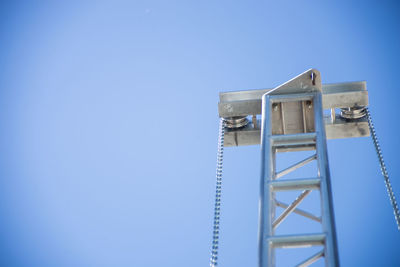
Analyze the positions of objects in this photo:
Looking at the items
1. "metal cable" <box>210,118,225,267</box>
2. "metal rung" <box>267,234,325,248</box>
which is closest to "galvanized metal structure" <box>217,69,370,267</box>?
"metal rung" <box>267,234,325,248</box>

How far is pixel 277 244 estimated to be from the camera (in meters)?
4.03

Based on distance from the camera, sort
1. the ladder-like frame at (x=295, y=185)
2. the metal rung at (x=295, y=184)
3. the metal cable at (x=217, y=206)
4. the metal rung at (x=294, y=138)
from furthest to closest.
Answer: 1. the metal rung at (x=294, y=138)
2. the metal rung at (x=295, y=184)
3. the metal cable at (x=217, y=206)
4. the ladder-like frame at (x=295, y=185)

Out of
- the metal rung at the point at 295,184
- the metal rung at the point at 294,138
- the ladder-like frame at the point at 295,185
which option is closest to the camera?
the ladder-like frame at the point at 295,185

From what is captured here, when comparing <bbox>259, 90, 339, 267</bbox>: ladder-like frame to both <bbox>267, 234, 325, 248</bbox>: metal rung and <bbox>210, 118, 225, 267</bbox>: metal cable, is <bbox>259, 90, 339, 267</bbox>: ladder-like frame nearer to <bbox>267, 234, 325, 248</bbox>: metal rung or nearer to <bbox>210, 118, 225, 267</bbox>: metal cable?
<bbox>267, 234, 325, 248</bbox>: metal rung

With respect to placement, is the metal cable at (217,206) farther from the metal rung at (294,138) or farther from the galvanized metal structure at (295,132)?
the metal rung at (294,138)

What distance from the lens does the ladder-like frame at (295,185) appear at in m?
3.93

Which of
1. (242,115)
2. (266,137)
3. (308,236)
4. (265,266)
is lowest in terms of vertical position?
(265,266)

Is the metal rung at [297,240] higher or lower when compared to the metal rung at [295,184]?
lower

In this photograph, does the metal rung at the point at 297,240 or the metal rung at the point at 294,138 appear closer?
the metal rung at the point at 297,240

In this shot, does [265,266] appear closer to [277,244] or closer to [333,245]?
[277,244]

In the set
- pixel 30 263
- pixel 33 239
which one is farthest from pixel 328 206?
pixel 33 239

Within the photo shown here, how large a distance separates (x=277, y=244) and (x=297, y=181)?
27.0 inches

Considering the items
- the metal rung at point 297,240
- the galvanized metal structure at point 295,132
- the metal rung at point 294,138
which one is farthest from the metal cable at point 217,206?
the metal rung at point 294,138

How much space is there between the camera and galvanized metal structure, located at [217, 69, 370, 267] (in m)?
4.01
